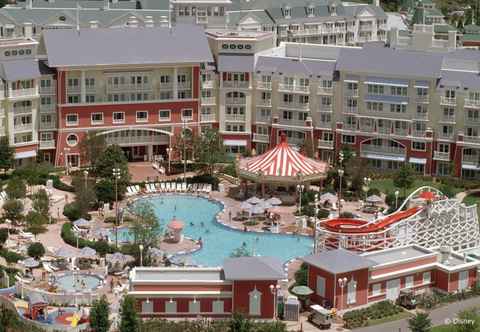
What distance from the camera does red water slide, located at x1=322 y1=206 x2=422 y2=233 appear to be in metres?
55.8

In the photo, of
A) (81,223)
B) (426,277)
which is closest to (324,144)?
(81,223)

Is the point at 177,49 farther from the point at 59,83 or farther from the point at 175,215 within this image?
the point at 175,215

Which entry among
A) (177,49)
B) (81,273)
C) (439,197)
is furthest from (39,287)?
(177,49)

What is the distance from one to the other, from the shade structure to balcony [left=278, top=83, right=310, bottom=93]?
832 cm

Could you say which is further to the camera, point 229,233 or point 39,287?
point 229,233

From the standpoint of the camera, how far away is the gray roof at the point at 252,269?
48625 mm

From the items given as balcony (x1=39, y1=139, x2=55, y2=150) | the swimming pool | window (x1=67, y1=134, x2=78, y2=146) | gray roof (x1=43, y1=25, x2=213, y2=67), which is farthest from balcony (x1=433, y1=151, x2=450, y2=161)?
the swimming pool

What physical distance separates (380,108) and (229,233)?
729 inches

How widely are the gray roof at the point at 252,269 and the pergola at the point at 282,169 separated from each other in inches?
707

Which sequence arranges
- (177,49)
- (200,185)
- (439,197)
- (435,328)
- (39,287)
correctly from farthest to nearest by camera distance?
1. (177,49)
2. (200,185)
3. (439,197)
4. (39,287)
5. (435,328)

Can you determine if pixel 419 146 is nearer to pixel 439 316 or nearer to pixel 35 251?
pixel 439 316

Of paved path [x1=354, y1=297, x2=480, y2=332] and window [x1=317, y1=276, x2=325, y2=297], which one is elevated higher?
window [x1=317, y1=276, x2=325, y2=297]

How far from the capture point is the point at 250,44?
79.1 metres

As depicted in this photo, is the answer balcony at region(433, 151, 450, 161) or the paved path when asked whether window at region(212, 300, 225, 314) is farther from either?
balcony at region(433, 151, 450, 161)
